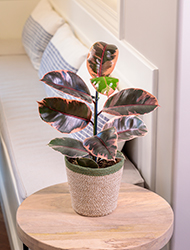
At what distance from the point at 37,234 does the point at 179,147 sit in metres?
0.48

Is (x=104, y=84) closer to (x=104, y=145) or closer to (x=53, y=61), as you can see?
(x=104, y=145)

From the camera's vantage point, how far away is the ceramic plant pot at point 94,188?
36.0 inches

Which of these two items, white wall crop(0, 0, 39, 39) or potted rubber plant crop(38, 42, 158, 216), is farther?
white wall crop(0, 0, 39, 39)

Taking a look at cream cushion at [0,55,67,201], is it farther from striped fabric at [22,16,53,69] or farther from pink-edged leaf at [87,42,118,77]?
pink-edged leaf at [87,42,118,77]

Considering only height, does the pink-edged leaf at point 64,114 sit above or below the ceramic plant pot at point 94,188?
above

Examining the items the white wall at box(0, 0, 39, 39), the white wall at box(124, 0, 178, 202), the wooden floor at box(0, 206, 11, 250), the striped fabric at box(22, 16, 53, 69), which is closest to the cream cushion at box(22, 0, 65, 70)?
the striped fabric at box(22, 16, 53, 69)

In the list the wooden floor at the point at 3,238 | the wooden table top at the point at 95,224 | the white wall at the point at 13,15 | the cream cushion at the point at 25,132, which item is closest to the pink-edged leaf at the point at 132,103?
the wooden table top at the point at 95,224

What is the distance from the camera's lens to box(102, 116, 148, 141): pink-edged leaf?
0.96m

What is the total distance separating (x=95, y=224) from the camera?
0.95m

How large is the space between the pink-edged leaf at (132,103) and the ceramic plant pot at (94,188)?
0.48 ft

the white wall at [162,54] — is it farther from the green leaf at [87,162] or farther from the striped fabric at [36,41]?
the striped fabric at [36,41]

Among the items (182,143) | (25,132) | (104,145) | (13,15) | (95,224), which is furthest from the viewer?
(13,15)

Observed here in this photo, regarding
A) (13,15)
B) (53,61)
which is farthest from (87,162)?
(13,15)

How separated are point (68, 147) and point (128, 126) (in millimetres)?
170
